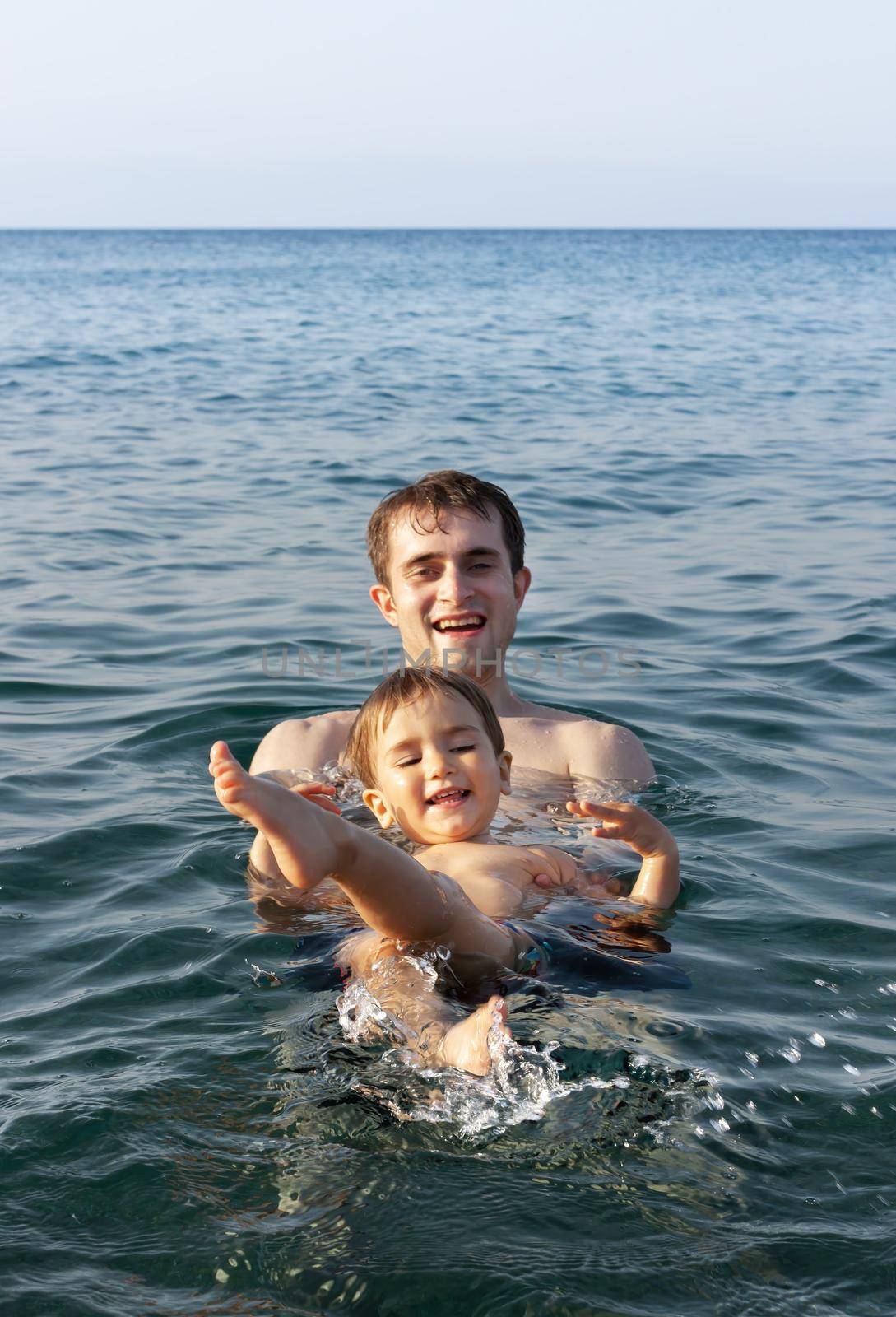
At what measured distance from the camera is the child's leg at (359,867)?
266 centimetres

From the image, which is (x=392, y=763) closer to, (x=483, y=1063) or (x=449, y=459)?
(x=483, y=1063)

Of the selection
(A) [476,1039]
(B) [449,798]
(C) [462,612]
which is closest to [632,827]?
(B) [449,798]

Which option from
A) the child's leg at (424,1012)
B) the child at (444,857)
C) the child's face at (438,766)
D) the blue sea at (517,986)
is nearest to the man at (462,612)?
the blue sea at (517,986)

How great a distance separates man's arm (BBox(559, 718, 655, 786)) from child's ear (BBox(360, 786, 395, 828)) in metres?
1.27

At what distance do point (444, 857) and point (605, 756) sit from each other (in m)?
1.36

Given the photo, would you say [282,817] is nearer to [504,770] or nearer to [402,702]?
[402,702]

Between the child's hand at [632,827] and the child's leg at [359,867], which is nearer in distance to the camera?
the child's leg at [359,867]

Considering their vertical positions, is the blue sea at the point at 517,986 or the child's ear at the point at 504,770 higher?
the child's ear at the point at 504,770

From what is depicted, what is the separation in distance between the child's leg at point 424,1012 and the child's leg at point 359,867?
5.4 inches

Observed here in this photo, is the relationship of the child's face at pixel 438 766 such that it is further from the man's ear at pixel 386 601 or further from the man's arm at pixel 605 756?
the man's ear at pixel 386 601

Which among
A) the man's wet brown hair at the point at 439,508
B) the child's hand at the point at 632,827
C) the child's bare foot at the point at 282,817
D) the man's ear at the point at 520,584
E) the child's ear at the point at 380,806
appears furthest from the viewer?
the man's ear at the point at 520,584

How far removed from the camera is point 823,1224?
272 cm

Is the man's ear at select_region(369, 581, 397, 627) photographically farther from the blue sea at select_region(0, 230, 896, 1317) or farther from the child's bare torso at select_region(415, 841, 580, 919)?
the child's bare torso at select_region(415, 841, 580, 919)

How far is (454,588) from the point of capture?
5.01 metres
